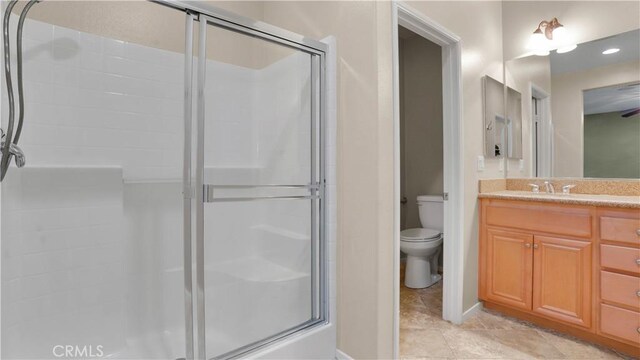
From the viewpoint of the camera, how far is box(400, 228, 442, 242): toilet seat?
2731 millimetres

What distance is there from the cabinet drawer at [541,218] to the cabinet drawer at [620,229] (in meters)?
0.07

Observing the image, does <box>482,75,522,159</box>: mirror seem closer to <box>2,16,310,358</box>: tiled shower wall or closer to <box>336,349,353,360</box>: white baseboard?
<box>2,16,310,358</box>: tiled shower wall

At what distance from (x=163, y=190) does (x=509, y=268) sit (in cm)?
226

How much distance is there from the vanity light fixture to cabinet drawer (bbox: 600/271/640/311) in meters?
1.61

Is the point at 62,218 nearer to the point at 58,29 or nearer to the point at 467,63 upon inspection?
the point at 58,29

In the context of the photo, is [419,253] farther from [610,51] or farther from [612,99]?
[610,51]

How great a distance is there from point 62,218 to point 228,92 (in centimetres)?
105

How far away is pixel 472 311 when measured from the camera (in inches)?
90.7

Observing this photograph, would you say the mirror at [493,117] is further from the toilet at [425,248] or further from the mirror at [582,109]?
the toilet at [425,248]

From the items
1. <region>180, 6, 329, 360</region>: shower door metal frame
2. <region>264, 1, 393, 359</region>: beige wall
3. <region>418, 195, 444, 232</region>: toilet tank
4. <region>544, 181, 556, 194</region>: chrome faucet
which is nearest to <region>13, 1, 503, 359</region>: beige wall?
<region>264, 1, 393, 359</region>: beige wall

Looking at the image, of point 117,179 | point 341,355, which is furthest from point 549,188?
point 117,179

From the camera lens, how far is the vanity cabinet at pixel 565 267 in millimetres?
1740

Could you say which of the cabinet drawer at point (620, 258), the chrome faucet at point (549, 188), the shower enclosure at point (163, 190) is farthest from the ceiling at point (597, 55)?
the shower enclosure at point (163, 190)

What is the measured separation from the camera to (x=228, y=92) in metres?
1.88
